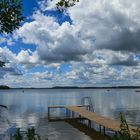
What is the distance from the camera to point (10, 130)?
34.9 metres

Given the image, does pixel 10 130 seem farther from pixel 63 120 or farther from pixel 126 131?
pixel 126 131

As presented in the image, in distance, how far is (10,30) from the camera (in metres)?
5.72

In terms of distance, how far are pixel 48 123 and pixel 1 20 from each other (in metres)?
36.2

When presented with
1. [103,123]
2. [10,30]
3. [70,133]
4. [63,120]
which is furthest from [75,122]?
[10,30]

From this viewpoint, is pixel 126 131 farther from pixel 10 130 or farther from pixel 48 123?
pixel 48 123

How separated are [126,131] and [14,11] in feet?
8.83

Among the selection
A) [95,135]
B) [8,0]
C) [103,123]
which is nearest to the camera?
[8,0]

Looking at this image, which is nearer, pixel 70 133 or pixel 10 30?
pixel 10 30

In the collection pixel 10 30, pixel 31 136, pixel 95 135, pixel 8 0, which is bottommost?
pixel 95 135

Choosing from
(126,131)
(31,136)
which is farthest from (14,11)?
(126,131)

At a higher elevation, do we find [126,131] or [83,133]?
[126,131]

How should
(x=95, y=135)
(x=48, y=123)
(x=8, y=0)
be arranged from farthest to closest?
(x=48, y=123) < (x=95, y=135) < (x=8, y=0)

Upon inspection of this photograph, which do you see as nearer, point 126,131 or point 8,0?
point 126,131

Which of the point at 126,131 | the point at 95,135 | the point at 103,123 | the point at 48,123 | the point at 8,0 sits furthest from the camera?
the point at 48,123
